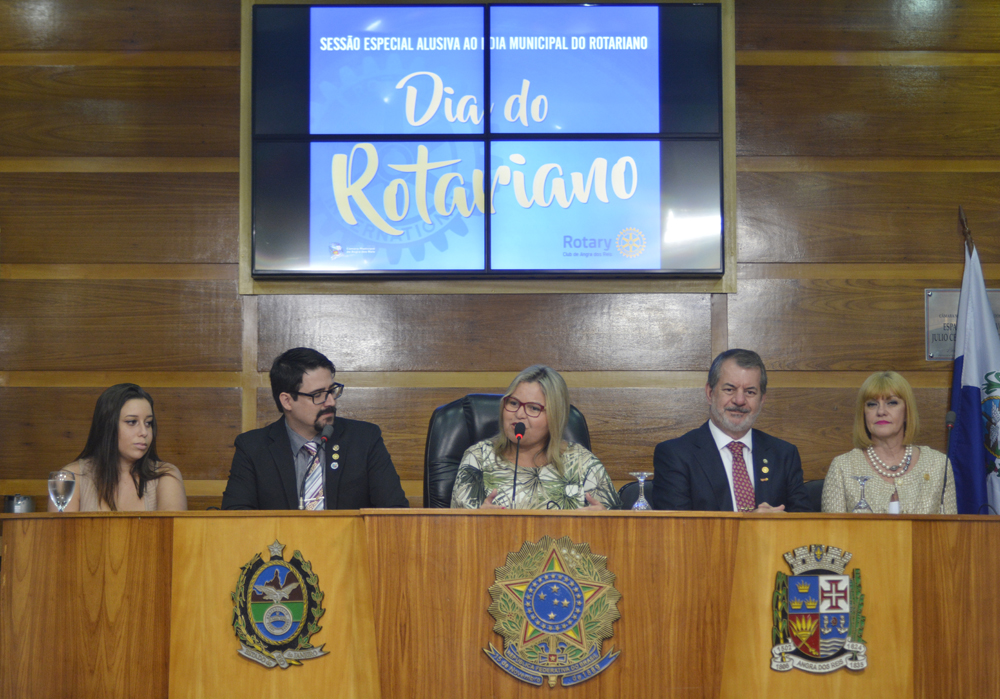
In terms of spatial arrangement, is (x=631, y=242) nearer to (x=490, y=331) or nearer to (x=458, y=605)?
(x=490, y=331)

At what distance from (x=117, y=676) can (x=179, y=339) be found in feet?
6.38

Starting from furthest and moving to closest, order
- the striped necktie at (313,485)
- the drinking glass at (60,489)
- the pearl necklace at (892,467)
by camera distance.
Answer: the pearl necklace at (892,467) → the striped necktie at (313,485) → the drinking glass at (60,489)

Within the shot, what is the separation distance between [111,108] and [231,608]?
2.65m

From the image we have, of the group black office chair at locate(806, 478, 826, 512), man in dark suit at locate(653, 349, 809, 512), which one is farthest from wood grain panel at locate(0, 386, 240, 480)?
black office chair at locate(806, 478, 826, 512)

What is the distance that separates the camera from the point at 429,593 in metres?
1.89

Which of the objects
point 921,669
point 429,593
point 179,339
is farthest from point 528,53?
point 921,669

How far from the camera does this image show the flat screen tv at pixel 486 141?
358 cm

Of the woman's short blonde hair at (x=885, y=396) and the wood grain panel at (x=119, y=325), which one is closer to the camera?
the woman's short blonde hair at (x=885, y=396)

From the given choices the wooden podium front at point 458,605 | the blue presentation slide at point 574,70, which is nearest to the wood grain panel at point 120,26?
the blue presentation slide at point 574,70

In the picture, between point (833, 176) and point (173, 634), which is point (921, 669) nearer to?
point (173, 634)

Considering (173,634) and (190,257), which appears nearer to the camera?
(173,634)

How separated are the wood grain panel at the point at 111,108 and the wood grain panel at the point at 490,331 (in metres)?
0.86

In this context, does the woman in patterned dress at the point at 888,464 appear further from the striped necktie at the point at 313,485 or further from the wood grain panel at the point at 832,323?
the striped necktie at the point at 313,485

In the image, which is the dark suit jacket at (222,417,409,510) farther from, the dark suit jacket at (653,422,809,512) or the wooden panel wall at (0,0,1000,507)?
the dark suit jacket at (653,422,809,512)
